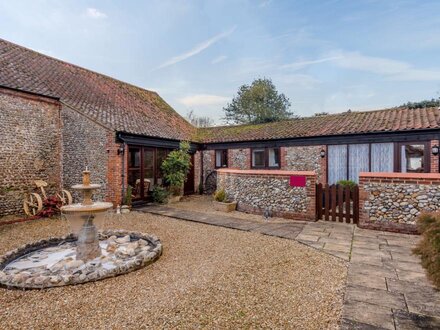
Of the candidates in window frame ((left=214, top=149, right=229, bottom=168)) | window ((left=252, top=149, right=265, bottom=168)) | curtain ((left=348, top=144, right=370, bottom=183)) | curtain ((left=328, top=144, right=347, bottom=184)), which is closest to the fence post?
curtain ((left=348, top=144, right=370, bottom=183))

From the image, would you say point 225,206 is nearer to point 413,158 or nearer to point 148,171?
point 148,171

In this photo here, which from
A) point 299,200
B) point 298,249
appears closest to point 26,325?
point 298,249

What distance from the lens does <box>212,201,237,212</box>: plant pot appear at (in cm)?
962

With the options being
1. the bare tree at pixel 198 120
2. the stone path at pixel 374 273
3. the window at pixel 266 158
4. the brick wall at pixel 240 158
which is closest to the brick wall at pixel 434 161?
the stone path at pixel 374 273

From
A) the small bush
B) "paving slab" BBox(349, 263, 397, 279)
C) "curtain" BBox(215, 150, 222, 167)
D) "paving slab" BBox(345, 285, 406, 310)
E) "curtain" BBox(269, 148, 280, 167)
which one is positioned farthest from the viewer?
"curtain" BBox(215, 150, 222, 167)

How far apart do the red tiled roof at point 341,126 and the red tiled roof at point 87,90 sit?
3616 mm

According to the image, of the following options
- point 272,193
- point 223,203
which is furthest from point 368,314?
point 223,203

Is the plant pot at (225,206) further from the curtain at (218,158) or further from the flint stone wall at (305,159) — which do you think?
the curtain at (218,158)

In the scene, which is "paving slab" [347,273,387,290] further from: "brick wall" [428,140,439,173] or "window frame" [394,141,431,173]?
"brick wall" [428,140,439,173]

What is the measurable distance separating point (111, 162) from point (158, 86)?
1362 centimetres

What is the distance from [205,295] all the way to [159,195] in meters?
8.56

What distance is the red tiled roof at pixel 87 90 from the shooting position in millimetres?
9992

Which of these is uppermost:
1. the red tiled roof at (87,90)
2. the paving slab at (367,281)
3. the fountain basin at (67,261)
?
the red tiled roof at (87,90)

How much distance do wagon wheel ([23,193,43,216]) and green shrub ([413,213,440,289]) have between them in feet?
35.0
